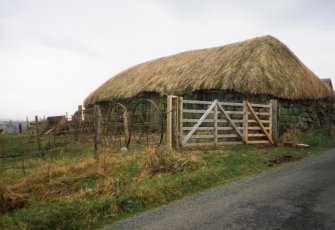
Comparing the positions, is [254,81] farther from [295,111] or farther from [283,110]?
[295,111]

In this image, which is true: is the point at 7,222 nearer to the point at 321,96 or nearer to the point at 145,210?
the point at 145,210

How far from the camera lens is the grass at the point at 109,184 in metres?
4.66

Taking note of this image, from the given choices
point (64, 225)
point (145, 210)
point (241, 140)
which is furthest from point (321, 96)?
point (64, 225)

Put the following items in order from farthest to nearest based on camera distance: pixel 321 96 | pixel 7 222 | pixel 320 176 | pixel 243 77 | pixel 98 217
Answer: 1. pixel 321 96
2. pixel 243 77
3. pixel 320 176
4. pixel 98 217
5. pixel 7 222

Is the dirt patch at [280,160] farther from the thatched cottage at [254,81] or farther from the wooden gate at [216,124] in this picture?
the thatched cottage at [254,81]

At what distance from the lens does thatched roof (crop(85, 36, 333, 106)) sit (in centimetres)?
1399

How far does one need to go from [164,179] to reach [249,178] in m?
1.98

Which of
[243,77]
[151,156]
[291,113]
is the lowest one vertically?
[151,156]

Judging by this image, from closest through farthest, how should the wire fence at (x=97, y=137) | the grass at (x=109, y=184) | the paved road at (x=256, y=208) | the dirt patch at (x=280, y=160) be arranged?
the paved road at (x=256, y=208) → the grass at (x=109, y=184) → the dirt patch at (x=280, y=160) → the wire fence at (x=97, y=137)

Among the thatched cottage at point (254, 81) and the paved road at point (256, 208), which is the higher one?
the thatched cottage at point (254, 81)

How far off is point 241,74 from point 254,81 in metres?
0.83

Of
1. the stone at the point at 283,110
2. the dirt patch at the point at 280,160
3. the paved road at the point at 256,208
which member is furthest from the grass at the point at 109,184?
the stone at the point at 283,110

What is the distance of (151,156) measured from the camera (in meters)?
7.62

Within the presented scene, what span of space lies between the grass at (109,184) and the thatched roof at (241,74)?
5263 millimetres
